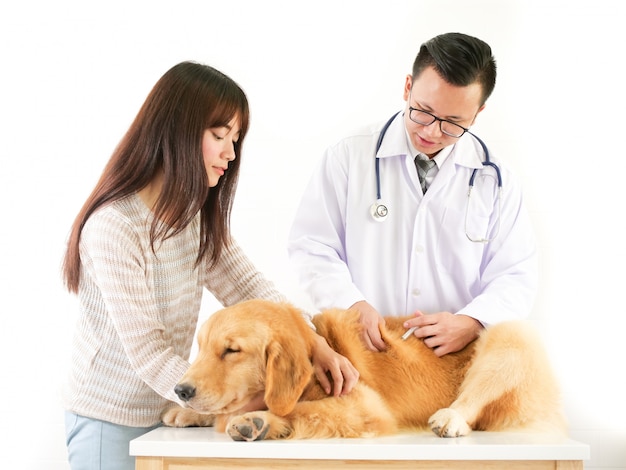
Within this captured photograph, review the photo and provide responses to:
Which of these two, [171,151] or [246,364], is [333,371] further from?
[171,151]

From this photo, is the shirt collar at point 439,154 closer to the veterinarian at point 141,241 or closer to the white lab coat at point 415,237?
the white lab coat at point 415,237

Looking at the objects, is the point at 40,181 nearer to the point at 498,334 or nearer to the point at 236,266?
the point at 236,266

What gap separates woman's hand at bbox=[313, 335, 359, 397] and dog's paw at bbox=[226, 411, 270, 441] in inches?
6.3

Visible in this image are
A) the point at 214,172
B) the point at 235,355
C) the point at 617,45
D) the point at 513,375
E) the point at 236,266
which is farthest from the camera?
the point at 617,45

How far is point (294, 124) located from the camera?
2609mm

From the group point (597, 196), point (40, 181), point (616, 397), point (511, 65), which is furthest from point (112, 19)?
point (616, 397)

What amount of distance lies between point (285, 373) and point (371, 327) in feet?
0.94

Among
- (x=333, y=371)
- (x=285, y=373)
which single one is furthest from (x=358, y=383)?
(x=285, y=373)

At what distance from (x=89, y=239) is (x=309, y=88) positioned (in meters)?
1.28

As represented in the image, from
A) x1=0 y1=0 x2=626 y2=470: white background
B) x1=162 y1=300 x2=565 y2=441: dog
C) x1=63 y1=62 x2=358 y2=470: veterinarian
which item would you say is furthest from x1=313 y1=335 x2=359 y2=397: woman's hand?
x1=0 y1=0 x2=626 y2=470: white background

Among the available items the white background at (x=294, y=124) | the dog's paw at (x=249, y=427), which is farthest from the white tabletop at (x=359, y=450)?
the white background at (x=294, y=124)

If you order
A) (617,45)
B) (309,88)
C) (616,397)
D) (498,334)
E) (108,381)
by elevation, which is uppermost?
(617,45)

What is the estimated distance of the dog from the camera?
4.47ft

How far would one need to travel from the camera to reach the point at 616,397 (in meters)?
2.57
